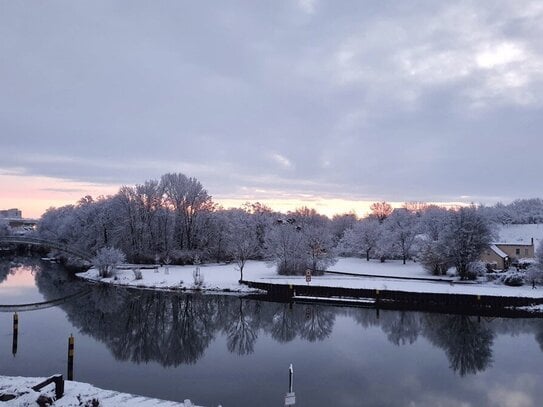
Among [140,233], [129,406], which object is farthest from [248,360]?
[140,233]

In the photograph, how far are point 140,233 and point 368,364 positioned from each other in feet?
202

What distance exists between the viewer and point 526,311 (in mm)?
38531

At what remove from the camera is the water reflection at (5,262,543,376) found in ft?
83.0

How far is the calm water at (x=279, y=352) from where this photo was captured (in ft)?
60.6

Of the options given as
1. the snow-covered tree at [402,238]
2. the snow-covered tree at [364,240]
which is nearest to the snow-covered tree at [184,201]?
the snow-covered tree at [364,240]

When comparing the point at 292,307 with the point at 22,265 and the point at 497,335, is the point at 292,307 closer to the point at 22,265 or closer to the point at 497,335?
the point at 497,335

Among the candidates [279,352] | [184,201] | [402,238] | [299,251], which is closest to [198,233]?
[184,201]

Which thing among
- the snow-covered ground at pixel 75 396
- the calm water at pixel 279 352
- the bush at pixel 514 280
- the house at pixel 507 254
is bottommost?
the calm water at pixel 279 352

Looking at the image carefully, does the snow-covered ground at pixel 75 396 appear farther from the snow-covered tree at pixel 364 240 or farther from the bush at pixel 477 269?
the snow-covered tree at pixel 364 240

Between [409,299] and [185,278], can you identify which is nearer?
[409,299]

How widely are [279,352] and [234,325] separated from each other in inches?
311

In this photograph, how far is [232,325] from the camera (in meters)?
32.3

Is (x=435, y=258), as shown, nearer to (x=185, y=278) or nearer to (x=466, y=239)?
(x=466, y=239)

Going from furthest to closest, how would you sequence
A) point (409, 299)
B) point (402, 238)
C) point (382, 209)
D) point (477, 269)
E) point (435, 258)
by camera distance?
point (382, 209)
point (402, 238)
point (435, 258)
point (477, 269)
point (409, 299)
